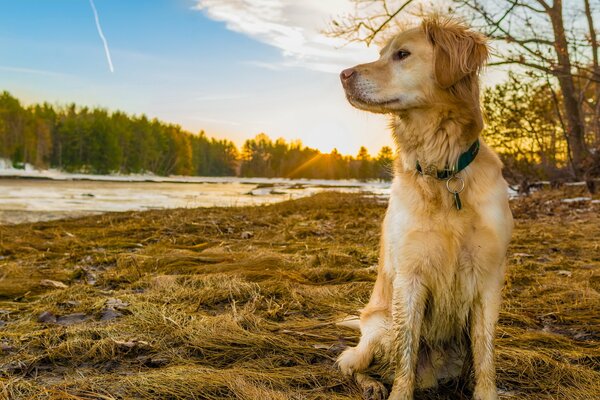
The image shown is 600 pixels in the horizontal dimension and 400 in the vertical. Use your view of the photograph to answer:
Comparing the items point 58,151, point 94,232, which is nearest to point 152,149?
point 58,151

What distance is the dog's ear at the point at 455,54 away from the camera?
2549 mm

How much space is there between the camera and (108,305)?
3828 millimetres

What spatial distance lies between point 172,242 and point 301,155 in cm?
12890

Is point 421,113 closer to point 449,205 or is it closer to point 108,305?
point 449,205

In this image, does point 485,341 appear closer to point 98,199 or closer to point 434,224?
point 434,224

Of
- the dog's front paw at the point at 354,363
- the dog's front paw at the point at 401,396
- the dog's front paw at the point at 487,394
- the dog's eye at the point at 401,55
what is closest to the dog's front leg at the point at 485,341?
the dog's front paw at the point at 487,394

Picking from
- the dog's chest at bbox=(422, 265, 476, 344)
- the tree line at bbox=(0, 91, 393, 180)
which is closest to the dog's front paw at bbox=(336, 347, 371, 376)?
the dog's chest at bbox=(422, 265, 476, 344)

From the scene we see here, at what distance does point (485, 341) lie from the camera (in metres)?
2.39

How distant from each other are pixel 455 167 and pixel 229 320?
75.6 inches

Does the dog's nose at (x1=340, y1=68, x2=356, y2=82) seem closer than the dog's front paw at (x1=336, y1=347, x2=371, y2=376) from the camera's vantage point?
No

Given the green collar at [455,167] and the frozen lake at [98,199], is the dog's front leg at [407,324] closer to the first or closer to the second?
the green collar at [455,167]

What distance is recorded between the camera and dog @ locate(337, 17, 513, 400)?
7.77ft

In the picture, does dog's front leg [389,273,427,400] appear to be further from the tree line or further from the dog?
the tree line

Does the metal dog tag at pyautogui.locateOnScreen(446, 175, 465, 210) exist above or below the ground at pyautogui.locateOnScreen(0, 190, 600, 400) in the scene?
above
